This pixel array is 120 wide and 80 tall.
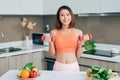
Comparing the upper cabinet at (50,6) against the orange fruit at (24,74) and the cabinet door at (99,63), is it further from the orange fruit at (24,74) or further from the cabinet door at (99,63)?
the orange fruit at (24,74)

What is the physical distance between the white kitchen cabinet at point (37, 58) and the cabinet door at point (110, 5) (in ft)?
4.05

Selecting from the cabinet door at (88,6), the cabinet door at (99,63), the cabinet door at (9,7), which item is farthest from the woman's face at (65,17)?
the cabinet door at (9,7)

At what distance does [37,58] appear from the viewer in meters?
3.37

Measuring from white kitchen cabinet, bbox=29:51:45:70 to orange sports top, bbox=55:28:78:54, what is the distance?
4.12 feet

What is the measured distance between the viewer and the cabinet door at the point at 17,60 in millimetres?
2990

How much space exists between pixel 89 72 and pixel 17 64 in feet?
5.49

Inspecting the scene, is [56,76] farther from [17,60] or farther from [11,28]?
[11,28]

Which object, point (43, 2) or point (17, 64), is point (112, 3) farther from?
point (17, 64)

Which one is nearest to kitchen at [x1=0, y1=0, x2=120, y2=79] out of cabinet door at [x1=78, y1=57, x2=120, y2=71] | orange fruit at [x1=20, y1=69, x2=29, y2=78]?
cabinet door at [x1=78, y1=57, x2=120, y2=71]

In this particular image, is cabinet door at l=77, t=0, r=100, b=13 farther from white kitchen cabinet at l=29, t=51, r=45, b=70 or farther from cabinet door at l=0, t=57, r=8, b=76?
cabinet door at l=0, t=57, r=8, b=76

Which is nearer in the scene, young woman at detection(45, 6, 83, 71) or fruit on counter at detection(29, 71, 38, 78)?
fruit on counter at detection(29, 71, 38, 78)

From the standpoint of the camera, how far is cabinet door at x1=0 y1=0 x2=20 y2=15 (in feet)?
10.0

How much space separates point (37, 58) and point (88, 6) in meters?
1.16

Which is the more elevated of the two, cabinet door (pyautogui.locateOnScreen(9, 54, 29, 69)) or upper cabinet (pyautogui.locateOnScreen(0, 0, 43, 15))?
upper cabinet (pyautogui.locateOnScreen(0, 0, 43, 15))
